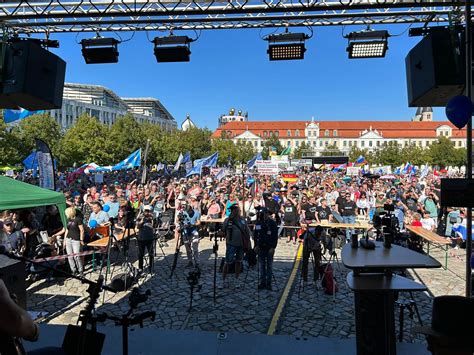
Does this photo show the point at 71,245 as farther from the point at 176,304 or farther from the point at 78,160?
the point at 78,160

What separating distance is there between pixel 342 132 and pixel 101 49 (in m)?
133

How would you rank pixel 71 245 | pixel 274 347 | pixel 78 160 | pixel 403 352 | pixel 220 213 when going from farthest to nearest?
pixel 78 160 < pixel 220 213 < pixel 71 245 < pixel 274 347 < pixel 403 352

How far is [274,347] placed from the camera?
15.2ft

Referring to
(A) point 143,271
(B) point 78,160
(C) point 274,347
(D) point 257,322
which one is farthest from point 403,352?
(B) point 78,160

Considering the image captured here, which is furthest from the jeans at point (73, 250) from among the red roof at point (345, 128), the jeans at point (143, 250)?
the red roof at point (345, 128)

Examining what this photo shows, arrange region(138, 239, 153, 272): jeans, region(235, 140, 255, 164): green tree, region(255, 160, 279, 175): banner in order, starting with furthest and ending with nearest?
region(235, 140, 255, 164): green tree, region(255, 160, 279, 175): banner, region(138, 239, 153, 272): jeans

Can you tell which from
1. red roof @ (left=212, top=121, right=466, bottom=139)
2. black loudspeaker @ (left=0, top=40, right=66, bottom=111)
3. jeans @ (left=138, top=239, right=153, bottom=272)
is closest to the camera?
black loudspeaker @ (left=0, top=40, right=66, bottom=111)

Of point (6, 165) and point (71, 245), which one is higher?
point (6, 165)

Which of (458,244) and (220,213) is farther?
(220,213)

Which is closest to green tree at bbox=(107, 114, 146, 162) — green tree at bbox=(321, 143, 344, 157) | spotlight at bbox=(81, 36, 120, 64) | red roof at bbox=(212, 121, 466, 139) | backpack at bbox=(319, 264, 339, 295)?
spotlight at bbox=(81, 36, 120, 64)

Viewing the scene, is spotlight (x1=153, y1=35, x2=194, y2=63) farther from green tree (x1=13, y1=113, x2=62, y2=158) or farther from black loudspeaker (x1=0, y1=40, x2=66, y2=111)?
green tree (x1=13, y1=113, x2=62, y2=158)

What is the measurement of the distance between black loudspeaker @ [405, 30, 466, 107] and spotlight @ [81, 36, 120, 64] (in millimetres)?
5138

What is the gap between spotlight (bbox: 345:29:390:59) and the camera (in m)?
6.21

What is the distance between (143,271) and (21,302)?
13.8 feet
